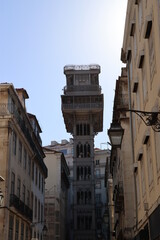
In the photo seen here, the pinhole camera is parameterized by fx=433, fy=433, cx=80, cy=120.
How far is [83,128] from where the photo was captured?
92438mm

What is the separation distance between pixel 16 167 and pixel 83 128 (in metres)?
59.0

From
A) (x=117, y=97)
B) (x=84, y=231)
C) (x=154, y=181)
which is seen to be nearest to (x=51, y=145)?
(x=84, y=231)

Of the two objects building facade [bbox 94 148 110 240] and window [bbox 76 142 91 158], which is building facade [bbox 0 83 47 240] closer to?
window [bbox 76 142 91 158]

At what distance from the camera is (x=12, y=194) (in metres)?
30.6

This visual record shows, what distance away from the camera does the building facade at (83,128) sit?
A: 84688 millimetres

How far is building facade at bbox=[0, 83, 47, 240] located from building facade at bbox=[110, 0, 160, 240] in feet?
44.1

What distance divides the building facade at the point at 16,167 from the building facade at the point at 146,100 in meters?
13.4

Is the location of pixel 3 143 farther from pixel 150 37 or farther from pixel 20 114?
pixel 150 37

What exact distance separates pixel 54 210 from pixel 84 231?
1041 inches

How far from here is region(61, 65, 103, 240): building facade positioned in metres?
84.7

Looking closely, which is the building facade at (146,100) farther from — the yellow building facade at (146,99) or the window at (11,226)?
the window at (11,226)

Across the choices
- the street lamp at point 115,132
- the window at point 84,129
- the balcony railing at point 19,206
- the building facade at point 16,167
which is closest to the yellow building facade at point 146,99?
the street lamp at point 115,132

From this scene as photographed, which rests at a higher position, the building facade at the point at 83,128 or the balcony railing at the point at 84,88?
the balcony railing at the point at 84,88

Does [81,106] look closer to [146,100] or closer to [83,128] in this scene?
[83,128]
